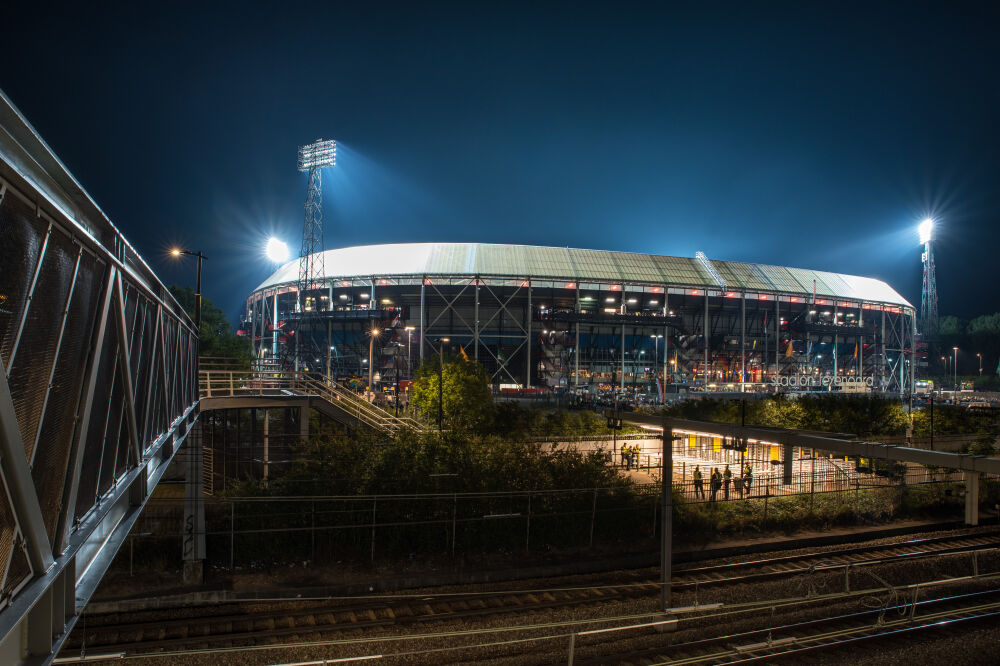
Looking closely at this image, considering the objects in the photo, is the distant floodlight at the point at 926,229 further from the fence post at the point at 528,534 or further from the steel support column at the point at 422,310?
the fence post at the point at 528,534

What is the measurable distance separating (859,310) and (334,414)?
2883 inches

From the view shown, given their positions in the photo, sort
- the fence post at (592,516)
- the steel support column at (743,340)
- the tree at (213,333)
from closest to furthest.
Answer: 1. the fence post at (592,516)
2. the tree at (213,333)
3. the steel support column at (743,340)

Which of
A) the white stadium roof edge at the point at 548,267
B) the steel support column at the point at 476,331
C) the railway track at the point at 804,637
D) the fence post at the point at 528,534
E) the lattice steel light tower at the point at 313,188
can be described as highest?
the lattice steel light tower at the point at 313,188

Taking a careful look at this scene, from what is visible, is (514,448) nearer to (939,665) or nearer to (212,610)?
(212,610)

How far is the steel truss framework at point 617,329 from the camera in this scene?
58812 mm

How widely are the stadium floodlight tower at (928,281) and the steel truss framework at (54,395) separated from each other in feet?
372

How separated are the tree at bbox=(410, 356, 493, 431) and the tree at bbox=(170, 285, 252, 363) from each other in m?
18.2

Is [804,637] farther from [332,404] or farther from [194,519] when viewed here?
[332,404]

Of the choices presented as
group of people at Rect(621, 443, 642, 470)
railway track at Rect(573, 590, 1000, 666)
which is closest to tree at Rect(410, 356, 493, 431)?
group of people at Rect(621, 443, 642, 470)

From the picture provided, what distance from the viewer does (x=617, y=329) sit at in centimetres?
6256

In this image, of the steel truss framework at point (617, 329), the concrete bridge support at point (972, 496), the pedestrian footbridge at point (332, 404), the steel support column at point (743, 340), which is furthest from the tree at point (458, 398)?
the steel support column at point (743, 340)

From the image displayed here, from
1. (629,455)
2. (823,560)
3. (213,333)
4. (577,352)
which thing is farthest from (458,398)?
(577,352)

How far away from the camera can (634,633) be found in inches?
456

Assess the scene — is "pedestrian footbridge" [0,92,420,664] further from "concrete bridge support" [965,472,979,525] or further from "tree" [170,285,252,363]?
"tree" [170,285,252,363]
